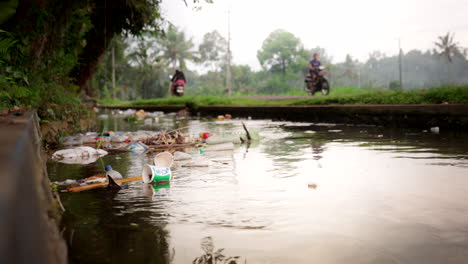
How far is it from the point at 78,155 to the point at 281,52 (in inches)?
3063

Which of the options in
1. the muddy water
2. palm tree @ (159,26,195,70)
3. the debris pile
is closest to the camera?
the muddy water

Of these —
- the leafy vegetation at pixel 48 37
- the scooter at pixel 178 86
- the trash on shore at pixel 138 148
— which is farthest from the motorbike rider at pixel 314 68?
the trash on shore at pixel 138 148

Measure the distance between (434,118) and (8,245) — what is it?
830 cm

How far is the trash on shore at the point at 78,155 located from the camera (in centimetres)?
525

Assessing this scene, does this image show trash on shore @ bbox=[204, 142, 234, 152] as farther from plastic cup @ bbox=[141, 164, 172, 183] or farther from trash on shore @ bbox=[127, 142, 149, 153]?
plastic cup @ bbox=[141, 164, 172, 183]

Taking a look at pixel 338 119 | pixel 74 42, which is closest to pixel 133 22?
pixel 74 42

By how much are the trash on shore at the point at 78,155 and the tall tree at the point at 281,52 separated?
7448 centimetres

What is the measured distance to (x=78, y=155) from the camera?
18.1ft

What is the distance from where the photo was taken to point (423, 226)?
2.38 meters

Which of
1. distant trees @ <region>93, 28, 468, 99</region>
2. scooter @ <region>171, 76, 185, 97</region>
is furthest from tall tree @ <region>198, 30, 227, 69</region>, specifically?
scooter @ <region>171, 76, 185, 97</region>

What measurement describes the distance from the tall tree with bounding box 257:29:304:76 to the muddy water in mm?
75721

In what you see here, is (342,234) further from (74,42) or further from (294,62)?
(294,62)

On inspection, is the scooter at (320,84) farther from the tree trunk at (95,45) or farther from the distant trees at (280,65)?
the distant trees at (280,65)

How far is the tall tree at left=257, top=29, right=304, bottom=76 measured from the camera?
80125mm
